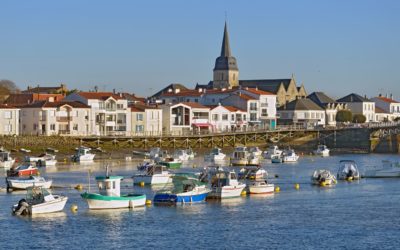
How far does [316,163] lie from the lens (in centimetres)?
9794

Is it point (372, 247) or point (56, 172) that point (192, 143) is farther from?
point (372, 247)

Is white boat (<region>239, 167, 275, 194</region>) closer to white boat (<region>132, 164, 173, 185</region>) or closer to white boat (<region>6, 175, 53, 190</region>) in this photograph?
white boat (<region>132, 164, 173, 185</region>)

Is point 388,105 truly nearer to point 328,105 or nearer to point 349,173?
point 328,105

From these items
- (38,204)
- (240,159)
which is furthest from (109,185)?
(240,159)

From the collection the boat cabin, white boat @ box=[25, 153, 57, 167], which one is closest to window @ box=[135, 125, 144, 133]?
white boat @ box=[25, 153, 57, 167]

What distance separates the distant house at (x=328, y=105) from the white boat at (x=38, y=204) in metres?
120

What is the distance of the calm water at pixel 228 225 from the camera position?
40156 millimetres

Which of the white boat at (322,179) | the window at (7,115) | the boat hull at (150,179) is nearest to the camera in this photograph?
the boat hull at (150,179)

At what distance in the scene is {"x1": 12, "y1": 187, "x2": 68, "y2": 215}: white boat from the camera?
4731 cm

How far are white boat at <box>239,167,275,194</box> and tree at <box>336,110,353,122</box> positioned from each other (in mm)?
96209

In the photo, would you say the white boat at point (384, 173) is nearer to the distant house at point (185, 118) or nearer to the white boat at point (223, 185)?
the white boat at point (223, 185)

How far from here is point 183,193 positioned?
53.0 metres

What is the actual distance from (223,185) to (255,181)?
20.8ft

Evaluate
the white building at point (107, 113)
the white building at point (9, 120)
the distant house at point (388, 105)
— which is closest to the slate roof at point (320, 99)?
the distant house at point (388, 105)
